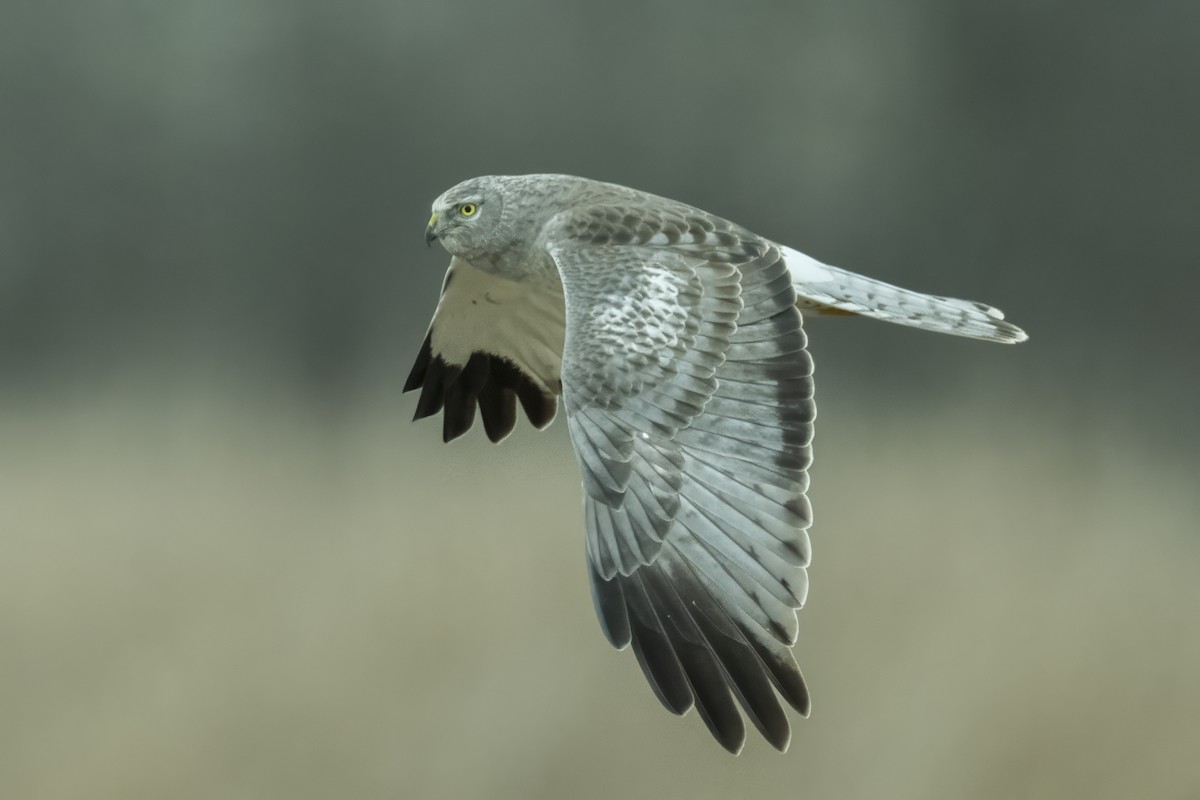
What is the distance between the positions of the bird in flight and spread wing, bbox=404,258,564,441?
25 centimetres

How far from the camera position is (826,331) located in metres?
4.17

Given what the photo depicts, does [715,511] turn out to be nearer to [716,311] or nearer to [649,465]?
[649,465]

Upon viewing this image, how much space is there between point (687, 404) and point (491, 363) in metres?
0.85

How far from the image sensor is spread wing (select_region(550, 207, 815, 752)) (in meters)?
2.01

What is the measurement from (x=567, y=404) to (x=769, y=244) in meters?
0.51

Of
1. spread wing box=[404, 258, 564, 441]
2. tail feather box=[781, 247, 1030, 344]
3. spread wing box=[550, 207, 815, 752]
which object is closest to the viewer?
spread wing box=[550, 207, 815, 752]

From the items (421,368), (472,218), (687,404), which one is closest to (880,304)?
(687,404)

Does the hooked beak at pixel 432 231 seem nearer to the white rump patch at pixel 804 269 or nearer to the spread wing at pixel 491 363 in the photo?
the spread wing at pixel 491 363

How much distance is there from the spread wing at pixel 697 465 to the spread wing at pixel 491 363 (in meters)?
0.56

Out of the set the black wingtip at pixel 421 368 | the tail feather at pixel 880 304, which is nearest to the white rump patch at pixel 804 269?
the tail feather at pixel 880 304

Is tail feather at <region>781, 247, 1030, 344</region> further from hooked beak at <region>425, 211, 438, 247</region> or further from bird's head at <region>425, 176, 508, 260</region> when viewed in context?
hooked beak at <region>425, 211, 438, 247</region>

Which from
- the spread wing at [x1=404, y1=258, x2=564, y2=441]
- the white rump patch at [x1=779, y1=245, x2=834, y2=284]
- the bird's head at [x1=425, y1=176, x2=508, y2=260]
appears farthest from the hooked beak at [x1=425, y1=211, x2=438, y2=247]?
the white rump patch at [x1=779, y1=245, x2=834, y2=284]

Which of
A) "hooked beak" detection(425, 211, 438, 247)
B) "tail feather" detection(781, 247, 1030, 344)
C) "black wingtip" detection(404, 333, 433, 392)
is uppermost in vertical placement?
"tail feather" detection(781, 247, 1030, 344)

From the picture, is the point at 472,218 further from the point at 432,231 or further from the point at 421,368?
the point at 421,368
